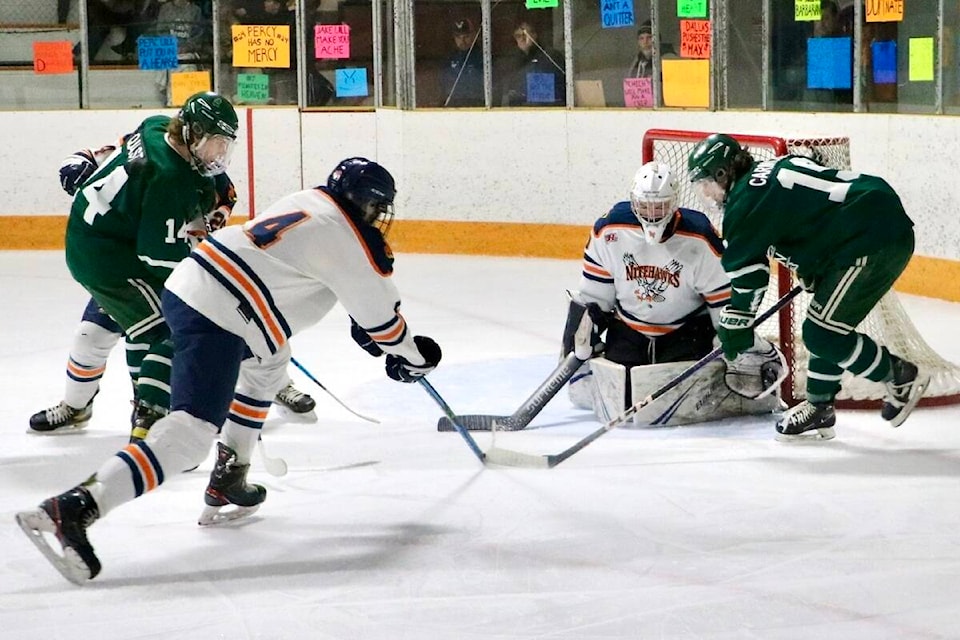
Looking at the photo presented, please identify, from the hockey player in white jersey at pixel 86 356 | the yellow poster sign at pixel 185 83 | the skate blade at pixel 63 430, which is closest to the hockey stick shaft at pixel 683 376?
the hockey player in white jersey at pixel 86 356

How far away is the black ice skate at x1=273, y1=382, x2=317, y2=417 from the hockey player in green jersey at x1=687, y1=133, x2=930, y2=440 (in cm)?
133

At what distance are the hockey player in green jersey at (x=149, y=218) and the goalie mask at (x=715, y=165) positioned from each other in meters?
1.22

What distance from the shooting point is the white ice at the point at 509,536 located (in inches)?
106

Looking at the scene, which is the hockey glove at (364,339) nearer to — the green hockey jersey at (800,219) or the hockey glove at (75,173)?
the green hockey jersey at (800,219)

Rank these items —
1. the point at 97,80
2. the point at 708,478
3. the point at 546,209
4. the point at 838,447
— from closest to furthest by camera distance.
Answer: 1. the point at 708,478
2. the point at 838,447
3. the point at 546,209
4. the point at 97,80

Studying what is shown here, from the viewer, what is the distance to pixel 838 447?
13.2 feet

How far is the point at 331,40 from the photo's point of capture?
881 cm

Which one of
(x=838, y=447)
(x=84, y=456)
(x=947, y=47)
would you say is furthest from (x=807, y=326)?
(x=947, y=47)

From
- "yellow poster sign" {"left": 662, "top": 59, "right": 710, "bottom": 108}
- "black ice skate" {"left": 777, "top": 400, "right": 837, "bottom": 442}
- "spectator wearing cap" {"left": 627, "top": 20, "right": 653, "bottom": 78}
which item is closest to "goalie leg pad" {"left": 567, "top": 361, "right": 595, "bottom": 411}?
"black ice skate" {"left": 777, "top": 400, "right": 837, "bottom": 442}

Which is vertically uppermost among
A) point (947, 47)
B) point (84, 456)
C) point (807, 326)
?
point (947, 47)

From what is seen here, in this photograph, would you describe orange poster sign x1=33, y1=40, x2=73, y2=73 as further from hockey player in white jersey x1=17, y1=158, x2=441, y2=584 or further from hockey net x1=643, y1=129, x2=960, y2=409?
hockey player in white jersey x1=17, y1=158, x2=441, y2=584

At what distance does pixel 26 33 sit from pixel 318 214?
21.8 ft

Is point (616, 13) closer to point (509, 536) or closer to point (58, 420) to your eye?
point (58, 420)

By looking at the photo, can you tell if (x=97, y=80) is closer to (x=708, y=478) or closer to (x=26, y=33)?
(x=26, y=33)
